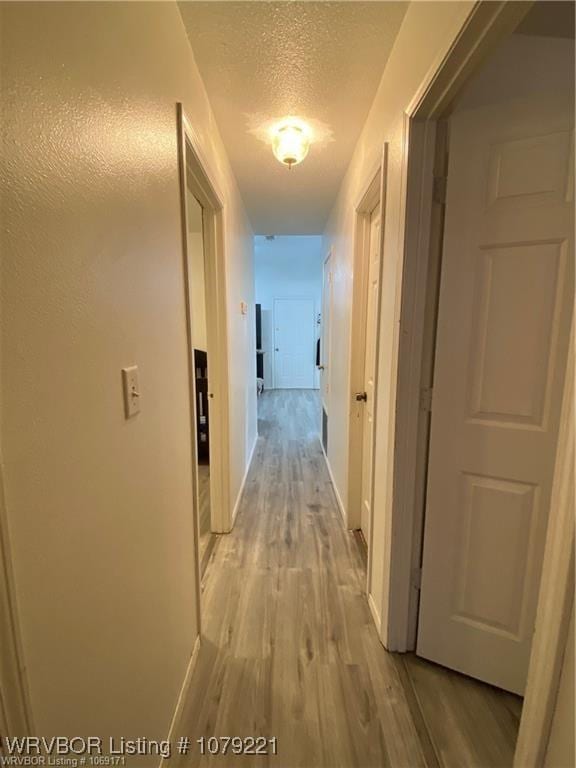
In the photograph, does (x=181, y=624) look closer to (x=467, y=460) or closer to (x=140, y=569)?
(x=140, y=569)

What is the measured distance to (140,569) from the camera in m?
0.92

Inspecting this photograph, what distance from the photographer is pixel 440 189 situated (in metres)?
1.17

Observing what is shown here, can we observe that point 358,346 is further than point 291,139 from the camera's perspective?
Yes

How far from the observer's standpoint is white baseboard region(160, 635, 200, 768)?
3.67ft

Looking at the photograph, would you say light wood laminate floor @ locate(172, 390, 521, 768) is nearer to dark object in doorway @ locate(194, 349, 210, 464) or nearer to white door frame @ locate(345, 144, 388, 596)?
white door frame @ locate(345, 144, 388, 596)

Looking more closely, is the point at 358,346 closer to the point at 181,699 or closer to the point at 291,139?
the point at 291,139

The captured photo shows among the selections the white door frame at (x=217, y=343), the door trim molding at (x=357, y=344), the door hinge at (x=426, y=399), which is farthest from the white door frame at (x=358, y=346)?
the door hinge at (x=426, y=399)

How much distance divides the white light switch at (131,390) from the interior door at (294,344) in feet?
22.1

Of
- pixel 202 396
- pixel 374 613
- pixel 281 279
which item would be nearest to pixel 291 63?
pixel 374 613

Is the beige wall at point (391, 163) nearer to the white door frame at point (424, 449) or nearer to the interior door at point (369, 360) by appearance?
the white door frame at point (424, 449)

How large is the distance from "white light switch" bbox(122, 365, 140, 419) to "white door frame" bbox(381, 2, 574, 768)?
0.90 meters

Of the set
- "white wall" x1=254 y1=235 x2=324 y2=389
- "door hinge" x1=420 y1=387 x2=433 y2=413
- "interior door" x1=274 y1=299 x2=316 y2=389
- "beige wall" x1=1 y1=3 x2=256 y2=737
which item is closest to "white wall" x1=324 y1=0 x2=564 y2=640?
"door hinge" x1=420 y1=387 x2=433 y2=413

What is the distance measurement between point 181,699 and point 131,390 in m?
1.19

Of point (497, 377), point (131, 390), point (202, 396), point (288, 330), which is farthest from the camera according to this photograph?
point (288, 330)
